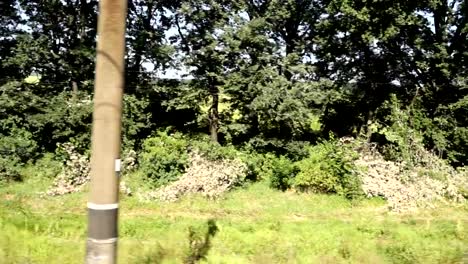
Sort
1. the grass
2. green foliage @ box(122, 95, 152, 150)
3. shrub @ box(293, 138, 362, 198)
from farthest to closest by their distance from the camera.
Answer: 1. green foliage @ box(122, 95, 152, 150)
2. shrub @ box(293, 138, 362, 198)
3. the grass

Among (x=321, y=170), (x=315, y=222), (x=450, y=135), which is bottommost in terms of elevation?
(x=315, y=222)

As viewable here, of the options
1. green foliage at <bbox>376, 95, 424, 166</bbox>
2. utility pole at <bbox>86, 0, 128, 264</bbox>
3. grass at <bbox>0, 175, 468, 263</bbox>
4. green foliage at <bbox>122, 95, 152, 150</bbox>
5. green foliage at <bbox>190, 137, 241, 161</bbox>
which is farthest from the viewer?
green foliage at <bbox>122, 95, 152, 150</bbox>

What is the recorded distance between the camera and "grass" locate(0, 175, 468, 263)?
1002 centimetres

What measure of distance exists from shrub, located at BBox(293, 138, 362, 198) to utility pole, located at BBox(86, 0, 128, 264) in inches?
660

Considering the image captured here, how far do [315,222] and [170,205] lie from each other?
557 centimetres

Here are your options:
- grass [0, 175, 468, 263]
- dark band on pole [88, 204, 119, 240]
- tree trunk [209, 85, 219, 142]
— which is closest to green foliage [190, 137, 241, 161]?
grass [0, 175, 468, 263]

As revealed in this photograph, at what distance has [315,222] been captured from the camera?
16.7m

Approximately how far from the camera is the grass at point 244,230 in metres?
10.0

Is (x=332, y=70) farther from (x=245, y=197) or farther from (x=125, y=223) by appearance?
(x=125, y=223)

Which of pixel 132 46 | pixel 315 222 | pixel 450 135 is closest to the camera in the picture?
pixel 315 222

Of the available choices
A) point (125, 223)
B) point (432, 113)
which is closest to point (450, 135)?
point (432, 113)

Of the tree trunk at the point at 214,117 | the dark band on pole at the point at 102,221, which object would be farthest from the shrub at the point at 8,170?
the dark band on pole at the point at 102,221

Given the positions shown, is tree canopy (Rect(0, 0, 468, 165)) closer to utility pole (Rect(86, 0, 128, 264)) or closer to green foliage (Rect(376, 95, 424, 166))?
green foliage (Rect(376, 95, 424, 166))

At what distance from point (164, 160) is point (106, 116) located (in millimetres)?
17374
